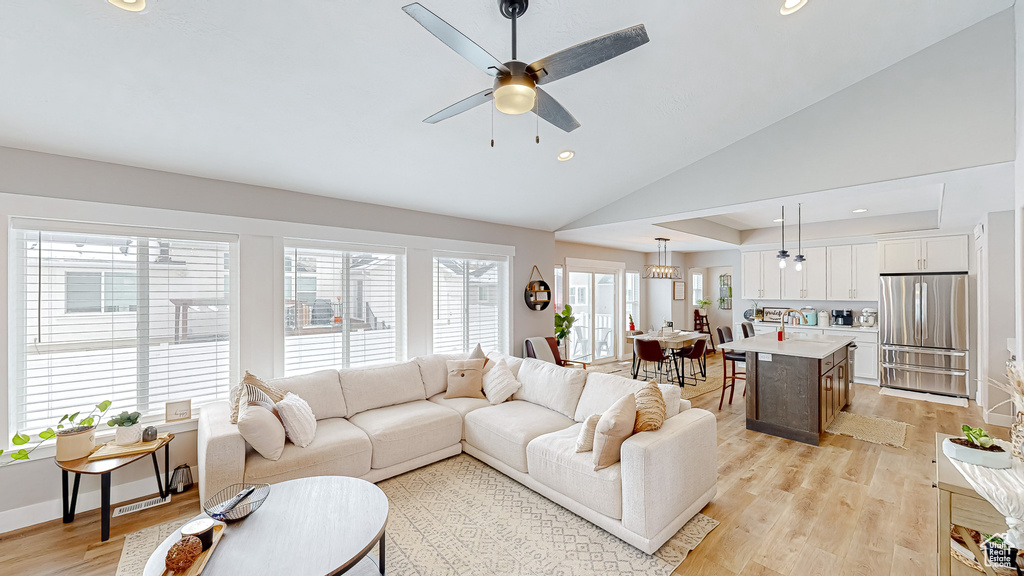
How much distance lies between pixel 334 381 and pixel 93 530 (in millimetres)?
1607

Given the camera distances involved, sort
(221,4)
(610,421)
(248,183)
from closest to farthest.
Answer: (221,4)
(610,421)
(248,183)

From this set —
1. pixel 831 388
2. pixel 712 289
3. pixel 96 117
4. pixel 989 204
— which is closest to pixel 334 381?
pixel 96 117

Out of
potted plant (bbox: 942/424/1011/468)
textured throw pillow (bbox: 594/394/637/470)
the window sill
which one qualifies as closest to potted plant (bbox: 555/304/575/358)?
textured throw pillow (bbox: 594/394/637/470)

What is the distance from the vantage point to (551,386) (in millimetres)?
3553

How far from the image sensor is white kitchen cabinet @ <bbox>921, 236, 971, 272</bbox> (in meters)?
5.17

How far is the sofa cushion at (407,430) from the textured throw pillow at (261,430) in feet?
2.10

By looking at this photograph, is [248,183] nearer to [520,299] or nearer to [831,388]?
[520,299]

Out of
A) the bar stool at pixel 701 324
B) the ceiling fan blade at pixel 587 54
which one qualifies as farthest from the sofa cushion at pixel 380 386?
the bar stool at pixel 701 324

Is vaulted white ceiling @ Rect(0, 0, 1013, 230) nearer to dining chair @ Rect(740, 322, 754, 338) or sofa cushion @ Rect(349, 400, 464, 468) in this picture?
sofa cushion @ Rect(349, 400, 464, 468)

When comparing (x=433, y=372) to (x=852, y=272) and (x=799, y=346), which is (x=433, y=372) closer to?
(x=799, y=346)

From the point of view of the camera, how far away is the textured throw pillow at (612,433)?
235cm

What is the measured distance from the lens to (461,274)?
493 cm

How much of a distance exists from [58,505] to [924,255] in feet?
30.1

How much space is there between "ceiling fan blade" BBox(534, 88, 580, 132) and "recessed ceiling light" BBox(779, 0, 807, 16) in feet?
4.40
